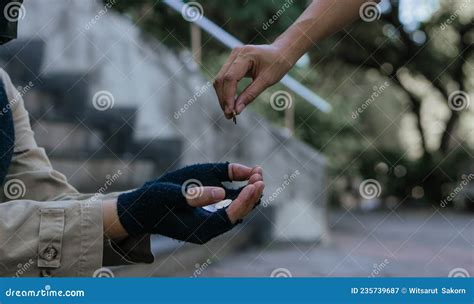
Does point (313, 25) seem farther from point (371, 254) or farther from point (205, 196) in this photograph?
point (371, 254)

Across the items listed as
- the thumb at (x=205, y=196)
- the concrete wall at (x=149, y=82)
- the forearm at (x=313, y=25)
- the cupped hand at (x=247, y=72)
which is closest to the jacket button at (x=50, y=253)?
the thumb at (x=205, y=196)

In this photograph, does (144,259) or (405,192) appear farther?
(405,192)

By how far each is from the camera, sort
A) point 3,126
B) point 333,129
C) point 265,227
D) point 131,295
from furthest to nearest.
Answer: point 333,129
point 265,227
point 131,295
point 3,126

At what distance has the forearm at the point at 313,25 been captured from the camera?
59.6 inches

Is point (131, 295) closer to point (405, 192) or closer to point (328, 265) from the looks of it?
point (328, 265)

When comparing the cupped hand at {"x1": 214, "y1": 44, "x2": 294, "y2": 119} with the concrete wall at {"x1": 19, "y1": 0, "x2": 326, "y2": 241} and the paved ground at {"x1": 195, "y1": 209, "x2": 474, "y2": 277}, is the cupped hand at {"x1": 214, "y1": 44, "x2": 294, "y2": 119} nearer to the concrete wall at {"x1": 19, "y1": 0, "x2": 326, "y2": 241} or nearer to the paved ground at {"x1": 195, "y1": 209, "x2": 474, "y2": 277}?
the concrete wall at {"x1": 19, "y1": 0, "x2": 326, "y2": 241}

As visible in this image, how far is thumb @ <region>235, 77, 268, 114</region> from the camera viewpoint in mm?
1430

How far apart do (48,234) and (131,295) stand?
0.79 metres

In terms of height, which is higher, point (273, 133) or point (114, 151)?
point (273, 133)

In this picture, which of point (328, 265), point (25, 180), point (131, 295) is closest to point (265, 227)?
point (328, 265)

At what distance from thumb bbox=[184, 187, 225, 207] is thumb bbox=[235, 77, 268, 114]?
215 mm

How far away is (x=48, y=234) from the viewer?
4.32 feet

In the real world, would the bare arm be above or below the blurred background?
above

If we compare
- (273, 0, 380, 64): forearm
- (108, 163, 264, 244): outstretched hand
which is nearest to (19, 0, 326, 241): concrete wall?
(273, 0, 380, 64): forearm
